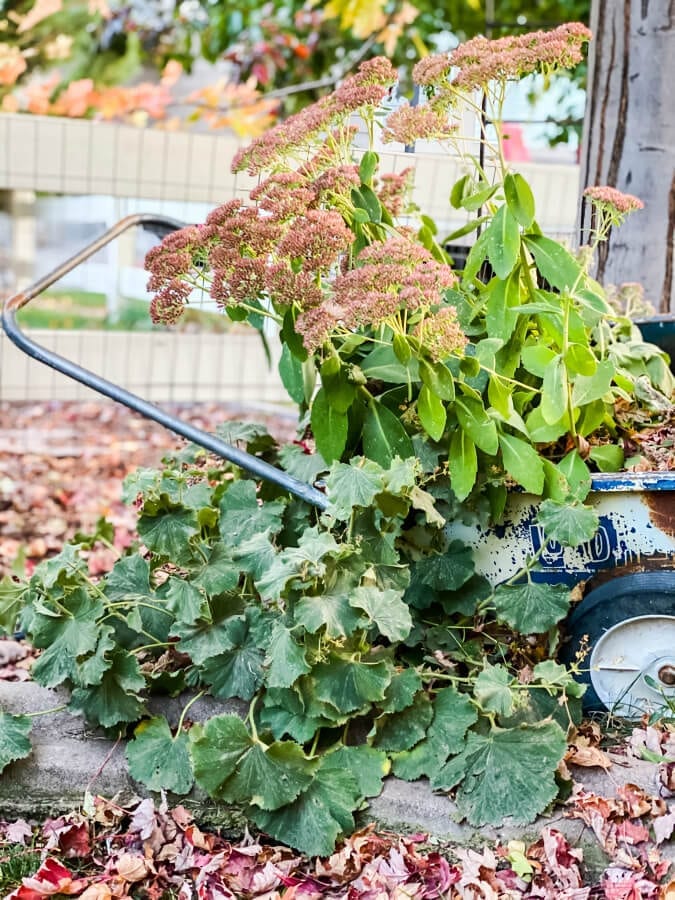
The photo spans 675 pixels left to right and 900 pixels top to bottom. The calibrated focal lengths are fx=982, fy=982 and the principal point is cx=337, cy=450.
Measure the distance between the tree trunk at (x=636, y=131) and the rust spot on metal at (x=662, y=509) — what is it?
54.8 inches

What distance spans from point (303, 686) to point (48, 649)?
22.4 inches

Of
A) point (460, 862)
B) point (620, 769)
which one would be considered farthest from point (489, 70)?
point (460, 862)

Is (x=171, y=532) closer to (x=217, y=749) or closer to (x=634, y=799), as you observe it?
(x=217, y=749)

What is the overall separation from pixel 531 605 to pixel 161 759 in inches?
32.2

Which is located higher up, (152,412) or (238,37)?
(238,37)

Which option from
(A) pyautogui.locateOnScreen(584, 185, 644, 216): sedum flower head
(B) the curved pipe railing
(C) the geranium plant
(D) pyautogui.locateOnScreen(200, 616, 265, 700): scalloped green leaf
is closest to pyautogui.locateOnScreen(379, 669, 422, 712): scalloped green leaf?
(C) the geranium plant

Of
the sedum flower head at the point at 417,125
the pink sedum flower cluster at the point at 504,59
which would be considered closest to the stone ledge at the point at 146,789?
the sedum flower head at the point at 417,125

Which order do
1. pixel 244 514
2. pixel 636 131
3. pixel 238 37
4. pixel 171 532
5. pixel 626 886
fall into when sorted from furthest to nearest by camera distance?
1. pixel 238 37
2. pixel 636 131
3. pixel 244 514
4. pixel 171 532
5. pixel 626 886

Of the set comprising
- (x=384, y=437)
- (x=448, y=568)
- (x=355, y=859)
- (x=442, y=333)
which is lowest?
(x=355, y=859)

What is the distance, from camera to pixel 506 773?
186 centimetres

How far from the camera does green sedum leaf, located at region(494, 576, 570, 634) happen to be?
78.4 inches

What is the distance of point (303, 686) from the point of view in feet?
6.41

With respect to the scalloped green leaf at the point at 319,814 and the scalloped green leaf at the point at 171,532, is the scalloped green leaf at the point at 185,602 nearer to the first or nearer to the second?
the scalloped green leaf at the point at 171,532

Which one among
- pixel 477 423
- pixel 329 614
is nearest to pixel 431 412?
pixel 477 423
